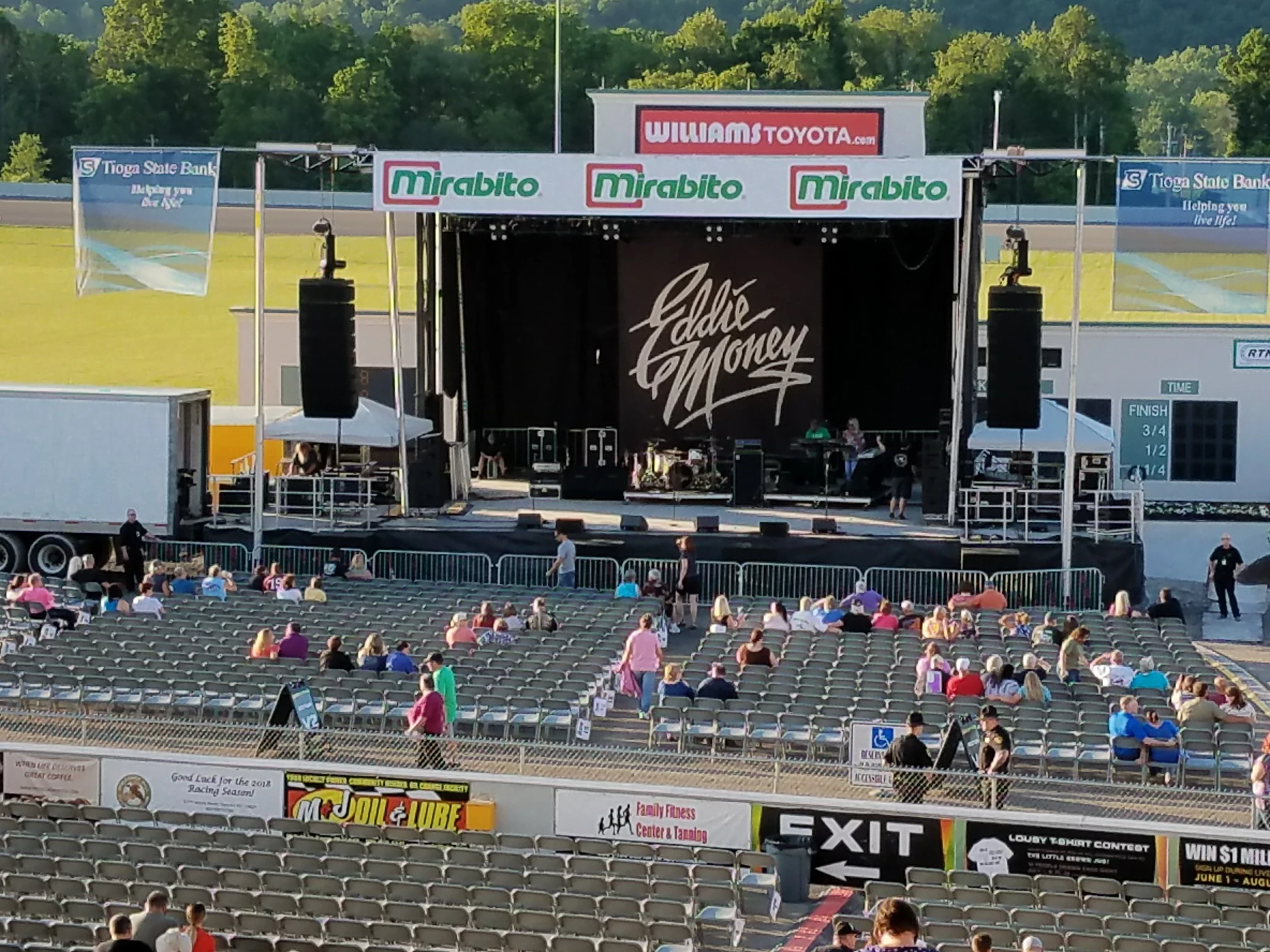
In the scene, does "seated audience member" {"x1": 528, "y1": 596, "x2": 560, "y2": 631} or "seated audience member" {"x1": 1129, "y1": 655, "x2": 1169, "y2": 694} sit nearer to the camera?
"seated audience member" {"x1": 1129, "y1": 655, "x2": 1169, "y2": 694}

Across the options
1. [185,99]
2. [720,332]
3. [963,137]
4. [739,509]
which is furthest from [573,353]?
[185,99]

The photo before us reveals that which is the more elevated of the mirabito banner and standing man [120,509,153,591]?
the mirabito banner

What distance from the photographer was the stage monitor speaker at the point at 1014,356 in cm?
2658

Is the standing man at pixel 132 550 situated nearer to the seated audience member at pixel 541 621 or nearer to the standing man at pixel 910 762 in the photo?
the seated audience member at pixel 541 621

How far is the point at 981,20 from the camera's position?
401ft

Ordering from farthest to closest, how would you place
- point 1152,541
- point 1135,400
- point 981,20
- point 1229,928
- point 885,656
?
1. point 981,20
2. point 1135,400
3. point 1152,541
4. point 885,656
5. point 1229,928

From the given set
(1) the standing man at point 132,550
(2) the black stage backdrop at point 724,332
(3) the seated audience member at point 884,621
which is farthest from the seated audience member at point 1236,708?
(2) the black stage backdrop at point 724,332

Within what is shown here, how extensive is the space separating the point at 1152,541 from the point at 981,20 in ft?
311

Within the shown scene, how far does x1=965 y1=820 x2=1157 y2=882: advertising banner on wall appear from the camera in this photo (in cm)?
1512

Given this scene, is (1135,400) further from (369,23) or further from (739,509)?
(369,23)

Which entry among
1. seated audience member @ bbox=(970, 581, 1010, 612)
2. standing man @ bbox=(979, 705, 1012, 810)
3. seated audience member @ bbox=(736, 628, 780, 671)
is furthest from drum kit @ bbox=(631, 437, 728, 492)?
standing man @ bbox=(979, 705, 1012, 810)

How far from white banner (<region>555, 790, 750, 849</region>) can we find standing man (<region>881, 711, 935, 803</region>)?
1.17 metres

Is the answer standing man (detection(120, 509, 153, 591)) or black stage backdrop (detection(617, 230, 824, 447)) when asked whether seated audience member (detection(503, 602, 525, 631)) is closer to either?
standing man (detection(120, 509, 153, 591))

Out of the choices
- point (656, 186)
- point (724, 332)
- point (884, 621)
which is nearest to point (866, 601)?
point (884, 621)
